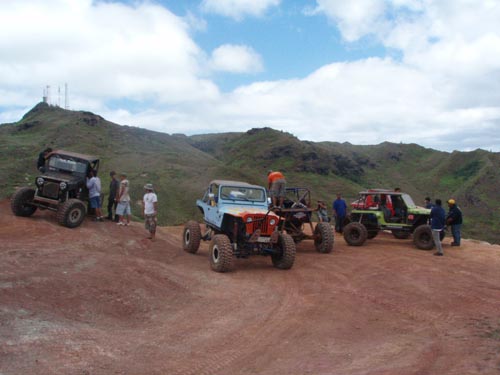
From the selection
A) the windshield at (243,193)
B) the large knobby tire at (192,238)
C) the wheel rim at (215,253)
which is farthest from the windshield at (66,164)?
the wheel rim at (215,253)

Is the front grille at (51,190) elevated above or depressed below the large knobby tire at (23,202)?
above

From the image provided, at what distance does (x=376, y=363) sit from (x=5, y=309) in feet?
14.8

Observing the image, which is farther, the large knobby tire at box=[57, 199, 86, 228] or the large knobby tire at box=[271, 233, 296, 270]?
the large knobby tire at box=[57, 199, 86, 228]

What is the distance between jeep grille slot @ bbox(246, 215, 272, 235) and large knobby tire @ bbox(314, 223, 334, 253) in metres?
2.98

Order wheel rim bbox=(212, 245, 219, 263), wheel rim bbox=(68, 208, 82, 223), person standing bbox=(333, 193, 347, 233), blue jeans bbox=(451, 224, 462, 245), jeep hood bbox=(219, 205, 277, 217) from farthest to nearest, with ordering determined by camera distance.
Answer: person standing bbox=(333, 193, 347, 233) < blue jeans bbox=(451, 224, 462, 245) < wheel rim bbox=(68, 208, 82, 223) < jeep hood bbox=(219, 205, 277, 217) < wheel rim bbox=(212, 245, 219, 263)

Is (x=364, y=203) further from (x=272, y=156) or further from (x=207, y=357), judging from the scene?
(x=272, y=156)

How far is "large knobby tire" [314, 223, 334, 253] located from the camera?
494 inches

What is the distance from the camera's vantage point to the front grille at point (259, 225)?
10016 mm

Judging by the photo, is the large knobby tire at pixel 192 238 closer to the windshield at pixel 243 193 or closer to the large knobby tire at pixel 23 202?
the windshield at pixel 243 193

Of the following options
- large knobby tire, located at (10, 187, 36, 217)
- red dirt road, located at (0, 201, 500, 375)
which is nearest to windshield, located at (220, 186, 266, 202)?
red dirt road, located at (0, 201, 500, 375)

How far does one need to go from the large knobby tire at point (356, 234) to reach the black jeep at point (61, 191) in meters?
7.97

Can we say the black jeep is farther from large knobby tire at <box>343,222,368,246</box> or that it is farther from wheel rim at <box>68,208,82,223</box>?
large knobby tire at <box>343,222,368,246</box>

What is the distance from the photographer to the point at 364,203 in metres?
15.5

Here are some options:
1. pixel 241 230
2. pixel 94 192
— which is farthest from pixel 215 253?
pixel 94 192
